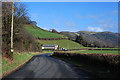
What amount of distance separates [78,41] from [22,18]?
9647 centimetres

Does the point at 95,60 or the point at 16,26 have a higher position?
the point at 16,26

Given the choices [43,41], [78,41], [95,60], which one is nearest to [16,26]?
[95,60]

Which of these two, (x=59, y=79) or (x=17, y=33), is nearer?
(x=59, y=79)

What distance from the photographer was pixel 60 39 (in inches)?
4887

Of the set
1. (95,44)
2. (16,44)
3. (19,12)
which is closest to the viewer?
(19,12)

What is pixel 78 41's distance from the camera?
129 meters

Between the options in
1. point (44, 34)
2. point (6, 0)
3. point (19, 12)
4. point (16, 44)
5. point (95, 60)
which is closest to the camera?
point (95, 60)

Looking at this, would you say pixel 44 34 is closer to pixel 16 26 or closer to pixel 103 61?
Result: pixel 16 26

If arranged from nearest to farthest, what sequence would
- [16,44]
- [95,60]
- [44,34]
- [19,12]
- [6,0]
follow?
[95,60], [6,0], [19,12], [16,44], [44,34]

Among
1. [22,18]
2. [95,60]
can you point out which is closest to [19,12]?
[22,18]

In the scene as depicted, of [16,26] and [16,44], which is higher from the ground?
[16,26]

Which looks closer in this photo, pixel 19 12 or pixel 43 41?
pixel 19 12

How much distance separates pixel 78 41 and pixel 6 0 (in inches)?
4299

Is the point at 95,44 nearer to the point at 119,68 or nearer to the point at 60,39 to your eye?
the point at 60,39
